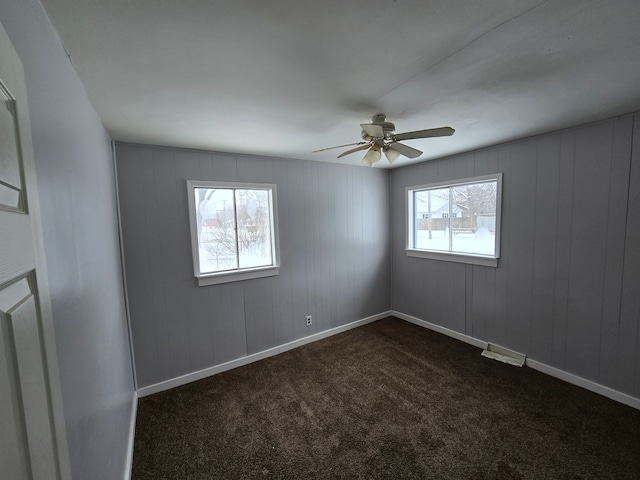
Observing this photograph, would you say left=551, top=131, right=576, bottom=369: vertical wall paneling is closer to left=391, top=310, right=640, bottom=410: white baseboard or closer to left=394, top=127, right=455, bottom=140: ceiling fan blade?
left=391, top=310, right=640, bottom=410: white baseboard

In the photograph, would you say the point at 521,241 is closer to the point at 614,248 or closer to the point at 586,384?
the point at 614,248

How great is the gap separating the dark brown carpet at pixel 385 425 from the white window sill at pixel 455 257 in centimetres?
109

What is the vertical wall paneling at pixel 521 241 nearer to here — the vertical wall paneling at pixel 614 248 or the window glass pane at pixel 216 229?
the vertical wall paneling at pixel 614 248

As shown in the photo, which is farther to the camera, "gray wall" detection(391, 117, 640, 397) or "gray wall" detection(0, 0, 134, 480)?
"gray wall" detection(391, 117, 640, 397)

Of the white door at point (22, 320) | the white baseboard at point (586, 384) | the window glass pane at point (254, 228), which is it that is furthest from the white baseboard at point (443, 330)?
the white door at point (22, 320)

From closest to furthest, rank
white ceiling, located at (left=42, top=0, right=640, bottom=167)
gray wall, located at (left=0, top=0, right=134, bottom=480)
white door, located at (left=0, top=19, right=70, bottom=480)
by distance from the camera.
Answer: white door, located at (left=0, top=19, right=70, bottom=480) → gray wall, located at (left=0, top=0, right=134, bottom=480) → white ceiling, located at (left=42, top=0, right=640, bottom=167)

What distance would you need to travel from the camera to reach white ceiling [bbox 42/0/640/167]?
105cm

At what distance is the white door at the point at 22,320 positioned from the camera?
41 centimetres

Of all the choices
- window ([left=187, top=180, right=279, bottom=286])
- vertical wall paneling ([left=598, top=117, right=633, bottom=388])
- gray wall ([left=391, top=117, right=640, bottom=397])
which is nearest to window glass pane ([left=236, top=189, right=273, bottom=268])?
window ([left=187, top=180, right=279, bottom=286])

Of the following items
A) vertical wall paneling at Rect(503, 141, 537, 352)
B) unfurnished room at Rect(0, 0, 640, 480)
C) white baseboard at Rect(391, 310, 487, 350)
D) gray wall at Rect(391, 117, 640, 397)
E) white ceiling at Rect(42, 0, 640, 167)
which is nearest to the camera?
unfurnished room at Rect(0, 0, 640, 480)

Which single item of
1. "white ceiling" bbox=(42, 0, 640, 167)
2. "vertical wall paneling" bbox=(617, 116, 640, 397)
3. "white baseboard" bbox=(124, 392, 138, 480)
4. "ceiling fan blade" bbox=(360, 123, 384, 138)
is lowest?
"white baseboard" bbox=(124, 392, 138, 480)

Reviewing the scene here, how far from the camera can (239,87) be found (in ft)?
5.20

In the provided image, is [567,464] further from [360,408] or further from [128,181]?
[128,181]

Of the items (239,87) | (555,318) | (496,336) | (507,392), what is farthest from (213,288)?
(555,318)
